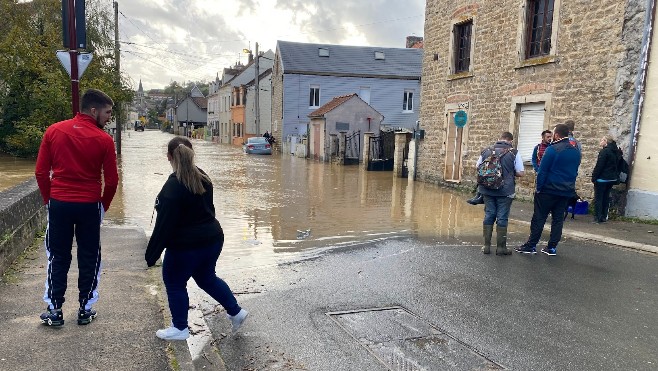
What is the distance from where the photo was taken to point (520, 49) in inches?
504

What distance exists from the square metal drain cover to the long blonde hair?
1.89 m

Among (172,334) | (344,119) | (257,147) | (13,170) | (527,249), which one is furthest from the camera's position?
(257,147)

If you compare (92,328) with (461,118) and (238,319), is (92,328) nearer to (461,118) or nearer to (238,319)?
(238,319)

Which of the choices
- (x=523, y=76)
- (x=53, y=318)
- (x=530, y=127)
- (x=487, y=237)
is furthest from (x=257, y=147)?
(x=53, y=318)

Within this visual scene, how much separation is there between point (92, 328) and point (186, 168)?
5.17 ft

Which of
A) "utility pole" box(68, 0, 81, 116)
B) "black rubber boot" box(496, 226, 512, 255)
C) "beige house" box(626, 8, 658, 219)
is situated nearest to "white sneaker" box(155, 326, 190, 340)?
"utility pole" box(68, 0, 81, 116)

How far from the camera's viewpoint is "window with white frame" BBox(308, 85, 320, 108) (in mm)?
39322

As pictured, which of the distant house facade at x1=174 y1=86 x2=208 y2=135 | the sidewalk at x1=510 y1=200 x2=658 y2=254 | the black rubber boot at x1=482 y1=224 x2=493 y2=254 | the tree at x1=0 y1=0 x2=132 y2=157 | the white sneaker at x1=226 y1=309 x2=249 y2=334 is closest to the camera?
the white sneaker at x1=226 y1=309 x2=249 y2=334

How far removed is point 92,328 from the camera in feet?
12.6

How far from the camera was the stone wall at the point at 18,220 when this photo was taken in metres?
4.98

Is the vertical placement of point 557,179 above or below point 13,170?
above

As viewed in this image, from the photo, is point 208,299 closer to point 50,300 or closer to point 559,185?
point 50,300

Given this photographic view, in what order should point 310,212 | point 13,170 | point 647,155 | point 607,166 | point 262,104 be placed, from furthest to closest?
point 262,104, point 13,170, point 310,212, point 647,155, point 607,166

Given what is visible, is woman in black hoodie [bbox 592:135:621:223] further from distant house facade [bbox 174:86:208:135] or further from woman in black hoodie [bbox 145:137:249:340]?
distant house facade [bbox 174:86:208:135]
